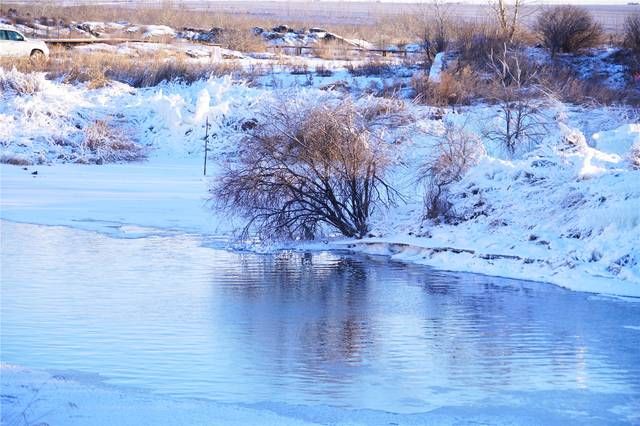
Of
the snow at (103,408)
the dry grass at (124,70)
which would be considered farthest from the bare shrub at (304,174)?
the dry grass at (124,70)

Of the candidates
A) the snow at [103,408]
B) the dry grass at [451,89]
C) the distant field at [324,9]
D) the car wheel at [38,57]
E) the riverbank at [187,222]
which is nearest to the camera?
the snow at [103,408]

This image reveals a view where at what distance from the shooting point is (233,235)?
68.6 ft

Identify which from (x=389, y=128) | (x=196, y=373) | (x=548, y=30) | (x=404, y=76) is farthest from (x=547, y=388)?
(x=548, y=30)

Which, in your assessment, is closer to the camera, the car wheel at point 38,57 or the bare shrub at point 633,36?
the bare shrub at point 633,36

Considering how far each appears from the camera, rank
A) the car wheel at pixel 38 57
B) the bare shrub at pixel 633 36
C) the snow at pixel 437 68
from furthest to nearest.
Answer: the car wheel at pixel 38 57 → the bare shrub at pixel 633 36 → the snow at pixel 437 68

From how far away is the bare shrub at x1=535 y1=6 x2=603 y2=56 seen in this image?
43688mm

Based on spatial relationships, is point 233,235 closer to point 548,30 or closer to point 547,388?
point 547,388

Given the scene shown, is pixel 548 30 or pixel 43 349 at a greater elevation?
pixel 548 30

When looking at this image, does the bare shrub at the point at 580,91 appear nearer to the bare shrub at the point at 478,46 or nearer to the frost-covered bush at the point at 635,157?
the bare shrub at the point at 478,46

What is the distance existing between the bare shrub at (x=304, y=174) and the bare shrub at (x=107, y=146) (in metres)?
14.6

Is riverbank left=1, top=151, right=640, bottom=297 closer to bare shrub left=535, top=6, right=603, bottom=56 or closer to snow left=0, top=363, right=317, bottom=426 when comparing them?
snow left=0, top=363, right=317, bottom=426

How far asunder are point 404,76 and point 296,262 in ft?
78.6

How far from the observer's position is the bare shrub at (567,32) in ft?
143

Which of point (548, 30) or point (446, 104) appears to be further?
point (548, 30)
